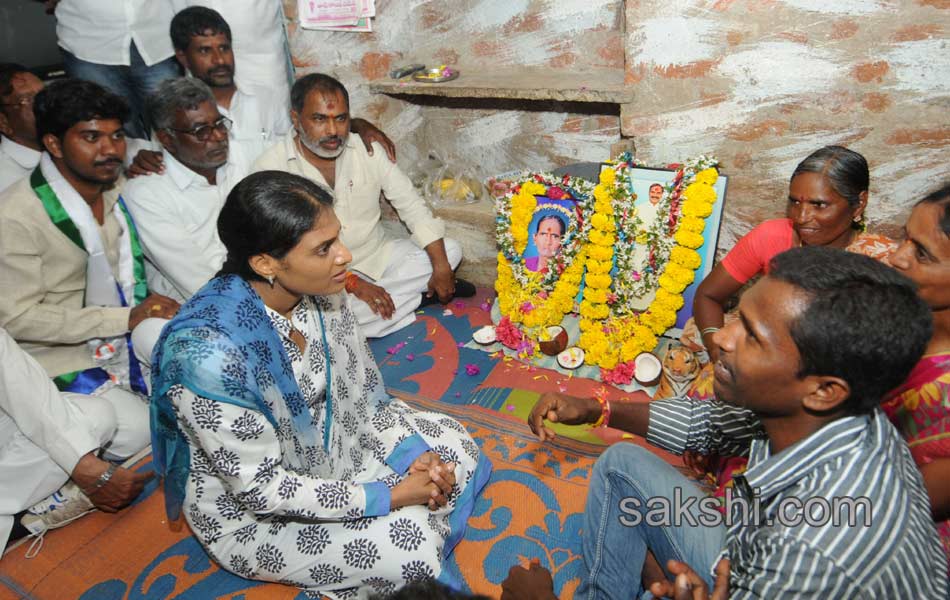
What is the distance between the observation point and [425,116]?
5.42 meters

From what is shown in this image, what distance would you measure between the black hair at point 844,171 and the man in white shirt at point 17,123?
4.56 meters

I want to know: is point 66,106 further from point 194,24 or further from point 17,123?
point 194,24

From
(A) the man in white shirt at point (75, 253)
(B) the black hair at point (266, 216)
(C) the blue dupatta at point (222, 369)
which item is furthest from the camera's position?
(A) the man in white shirt at point (75, 253)

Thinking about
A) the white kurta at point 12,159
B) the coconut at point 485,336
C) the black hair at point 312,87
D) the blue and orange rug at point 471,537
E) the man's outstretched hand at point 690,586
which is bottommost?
the blue and orange rug at point 471,537

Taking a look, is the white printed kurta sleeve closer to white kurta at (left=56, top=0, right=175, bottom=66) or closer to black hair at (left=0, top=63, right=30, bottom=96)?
black hair at (left=0, top=63, right=30, bottom=96)

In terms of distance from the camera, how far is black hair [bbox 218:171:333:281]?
2066 mm

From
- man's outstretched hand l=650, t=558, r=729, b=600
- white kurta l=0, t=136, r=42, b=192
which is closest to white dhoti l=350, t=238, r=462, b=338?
white kurta l=0, t=136, r=42, b=192

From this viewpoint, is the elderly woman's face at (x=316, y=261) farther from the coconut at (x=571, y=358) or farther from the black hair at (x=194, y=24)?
the black hair at (x=194, y=24)

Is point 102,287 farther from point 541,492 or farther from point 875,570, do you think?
point 875,570

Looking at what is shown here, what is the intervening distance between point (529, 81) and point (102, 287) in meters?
3.23

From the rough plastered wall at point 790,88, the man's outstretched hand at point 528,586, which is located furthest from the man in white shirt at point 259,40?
the man's outstretched hand at point 528,586

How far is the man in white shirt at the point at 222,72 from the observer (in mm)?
4297

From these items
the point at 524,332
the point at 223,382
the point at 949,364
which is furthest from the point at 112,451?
the point at 949,364

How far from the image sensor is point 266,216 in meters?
2.06
